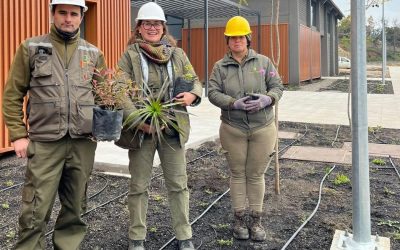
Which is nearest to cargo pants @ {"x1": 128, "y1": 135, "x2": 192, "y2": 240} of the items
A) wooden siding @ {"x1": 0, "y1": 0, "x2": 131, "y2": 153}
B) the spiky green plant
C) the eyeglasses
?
the eyeglasses

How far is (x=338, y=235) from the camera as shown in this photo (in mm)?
3518

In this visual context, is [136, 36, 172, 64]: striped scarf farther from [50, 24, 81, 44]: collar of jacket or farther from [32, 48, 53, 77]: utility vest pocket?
[32, 48, 53, 77]: utility vest pocket

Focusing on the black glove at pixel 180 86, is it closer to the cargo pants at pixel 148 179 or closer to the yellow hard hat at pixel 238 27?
the cargo pants at pixel 148 179

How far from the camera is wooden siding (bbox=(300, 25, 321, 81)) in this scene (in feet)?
78.2

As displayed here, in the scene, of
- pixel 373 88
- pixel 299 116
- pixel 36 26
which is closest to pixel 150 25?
pixel 36 26

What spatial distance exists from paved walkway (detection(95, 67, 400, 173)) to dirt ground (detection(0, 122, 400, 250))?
65cm

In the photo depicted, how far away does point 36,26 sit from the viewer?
6535 mm

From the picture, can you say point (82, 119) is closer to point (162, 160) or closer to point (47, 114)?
point (47, 114)

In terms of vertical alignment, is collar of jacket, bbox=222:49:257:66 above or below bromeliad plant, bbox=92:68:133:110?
above

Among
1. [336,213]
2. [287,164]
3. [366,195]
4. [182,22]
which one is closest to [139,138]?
[366,195]

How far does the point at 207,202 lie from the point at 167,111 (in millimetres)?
1793

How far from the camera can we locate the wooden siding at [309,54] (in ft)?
78.2

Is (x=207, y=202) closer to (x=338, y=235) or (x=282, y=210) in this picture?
(x=282, y=210)

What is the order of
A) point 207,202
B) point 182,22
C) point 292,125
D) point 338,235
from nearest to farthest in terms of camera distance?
point 338,235 < point 207,202 < point 292,125 < point 182,22
